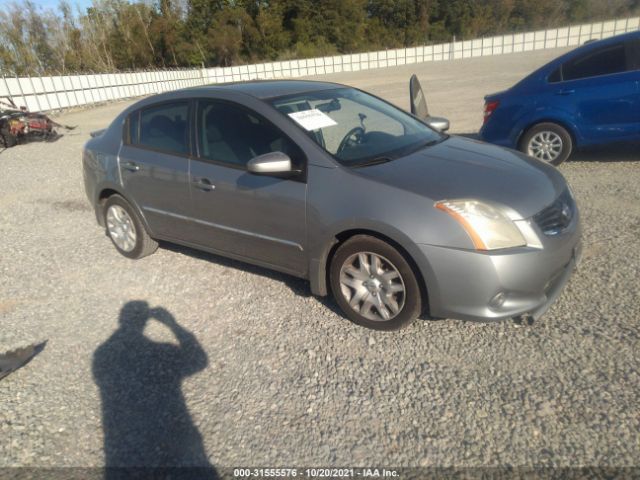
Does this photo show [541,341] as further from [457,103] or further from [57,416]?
[457,103]

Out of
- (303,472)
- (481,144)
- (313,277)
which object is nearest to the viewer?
(303,472)

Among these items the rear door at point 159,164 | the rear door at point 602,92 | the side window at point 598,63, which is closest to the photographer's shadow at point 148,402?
the rear door at point 159,164

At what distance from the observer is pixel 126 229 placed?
4.84m

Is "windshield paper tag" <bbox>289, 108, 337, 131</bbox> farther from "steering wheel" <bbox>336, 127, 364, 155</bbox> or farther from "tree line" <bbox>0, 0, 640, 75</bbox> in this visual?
"tree line" <bbox>0, 0, 640, 75</bbox>

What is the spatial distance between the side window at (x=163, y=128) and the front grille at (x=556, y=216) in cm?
273

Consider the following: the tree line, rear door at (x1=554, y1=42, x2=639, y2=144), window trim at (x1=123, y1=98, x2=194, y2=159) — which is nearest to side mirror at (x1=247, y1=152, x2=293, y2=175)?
window trim at (x1=123, y1=98, x2=194, y2=159)

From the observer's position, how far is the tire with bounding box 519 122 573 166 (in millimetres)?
6523

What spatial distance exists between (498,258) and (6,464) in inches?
110

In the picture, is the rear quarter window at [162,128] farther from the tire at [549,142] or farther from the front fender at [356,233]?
the tire at [549,142]

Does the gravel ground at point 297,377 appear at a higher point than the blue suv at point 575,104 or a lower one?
lower

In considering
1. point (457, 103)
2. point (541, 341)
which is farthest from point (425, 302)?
point (457, 103)

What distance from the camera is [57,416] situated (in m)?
2.74

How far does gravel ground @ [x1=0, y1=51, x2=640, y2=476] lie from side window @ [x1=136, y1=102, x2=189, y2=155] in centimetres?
118

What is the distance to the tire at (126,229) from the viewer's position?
4.68 metres
